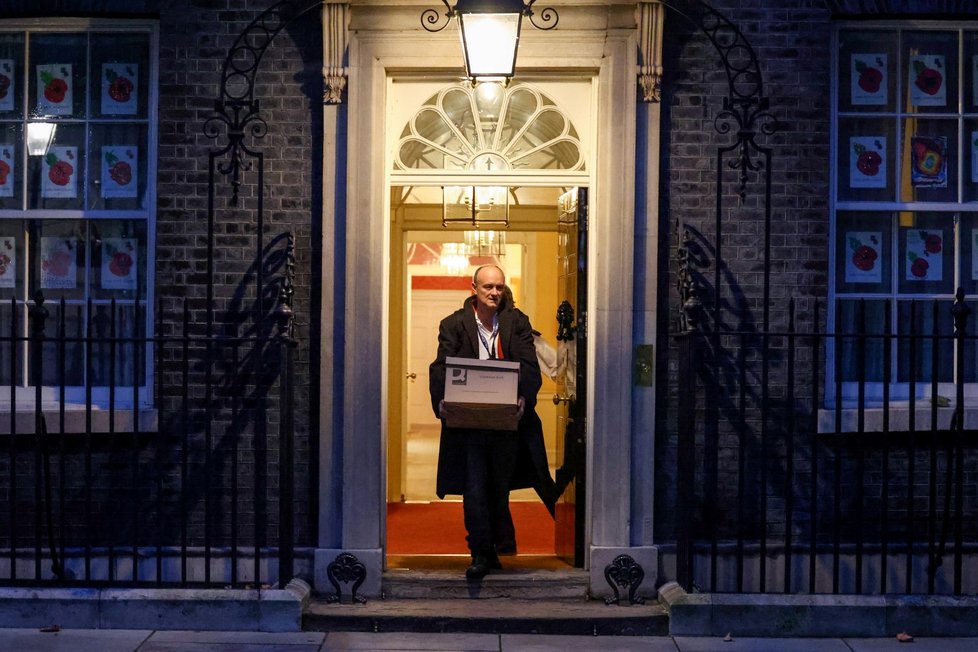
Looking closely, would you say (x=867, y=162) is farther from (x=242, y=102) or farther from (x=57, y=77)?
(x=57, y=77)

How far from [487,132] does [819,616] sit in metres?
3.35

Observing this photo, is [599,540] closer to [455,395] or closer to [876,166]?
[455,395]

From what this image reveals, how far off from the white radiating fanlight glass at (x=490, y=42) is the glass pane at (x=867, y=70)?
2.25 m

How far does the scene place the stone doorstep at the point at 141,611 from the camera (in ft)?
20.0

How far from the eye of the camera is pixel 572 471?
7.08 metres

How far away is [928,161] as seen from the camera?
7137mm

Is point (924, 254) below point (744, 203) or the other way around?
below

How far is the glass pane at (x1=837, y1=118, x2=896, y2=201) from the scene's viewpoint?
278 inches

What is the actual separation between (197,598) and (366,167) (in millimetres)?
2552

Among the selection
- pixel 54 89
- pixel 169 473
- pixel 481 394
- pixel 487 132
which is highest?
pixel 54 89

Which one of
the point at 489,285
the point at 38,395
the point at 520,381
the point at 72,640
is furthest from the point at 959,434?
the point at 38,395

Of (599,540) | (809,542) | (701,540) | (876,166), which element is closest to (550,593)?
(599,540)

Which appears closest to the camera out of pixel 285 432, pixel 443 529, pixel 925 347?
pixel 285 432

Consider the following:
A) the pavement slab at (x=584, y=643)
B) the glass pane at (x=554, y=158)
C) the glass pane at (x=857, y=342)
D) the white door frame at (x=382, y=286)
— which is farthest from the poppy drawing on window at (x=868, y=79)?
the pavement slab at (x=584, y=643)
